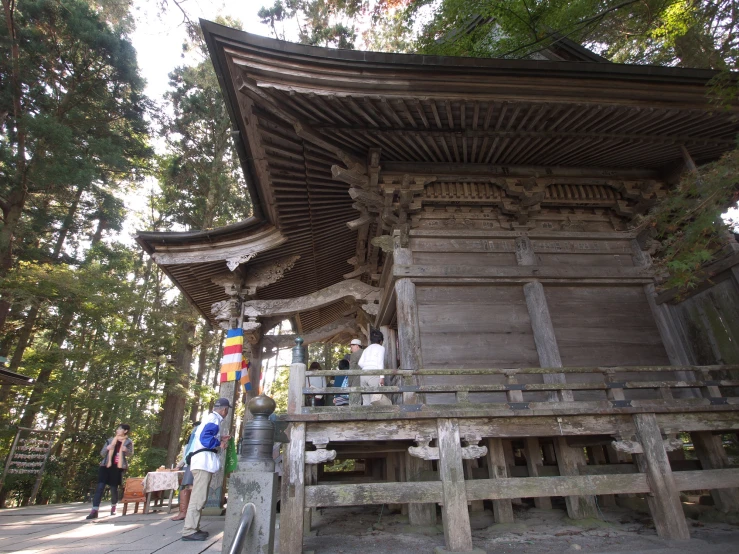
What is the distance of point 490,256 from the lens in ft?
20.5

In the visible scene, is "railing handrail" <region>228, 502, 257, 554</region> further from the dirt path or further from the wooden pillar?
the wooden pillar

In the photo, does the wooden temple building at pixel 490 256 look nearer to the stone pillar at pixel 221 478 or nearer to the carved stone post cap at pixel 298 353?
the carved stone post cap at pixel 298 353

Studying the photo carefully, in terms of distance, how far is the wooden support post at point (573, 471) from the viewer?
469cm

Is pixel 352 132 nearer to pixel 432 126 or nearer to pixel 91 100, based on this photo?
pixel 432 126

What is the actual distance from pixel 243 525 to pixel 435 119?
489 cm

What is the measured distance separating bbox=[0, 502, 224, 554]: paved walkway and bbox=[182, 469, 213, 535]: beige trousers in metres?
0.18

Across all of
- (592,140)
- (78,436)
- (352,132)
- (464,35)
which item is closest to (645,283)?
(592,140)

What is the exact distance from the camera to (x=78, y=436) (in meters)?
15.9

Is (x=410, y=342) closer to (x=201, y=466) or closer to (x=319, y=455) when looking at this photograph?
(x=319, y=455)

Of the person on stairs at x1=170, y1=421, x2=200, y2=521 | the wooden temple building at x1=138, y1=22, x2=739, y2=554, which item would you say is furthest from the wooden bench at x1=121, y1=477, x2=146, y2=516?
the wooden temple building at x1=138, y1=22, x2=739, y2=554

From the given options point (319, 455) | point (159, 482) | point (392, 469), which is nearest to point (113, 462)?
point (159, 482)

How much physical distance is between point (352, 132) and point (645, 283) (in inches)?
205

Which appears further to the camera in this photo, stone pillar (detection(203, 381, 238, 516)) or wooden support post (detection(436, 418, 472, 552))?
stone pillar (detection(203, 381, 238, 516))

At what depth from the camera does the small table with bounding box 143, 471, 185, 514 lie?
773cm
